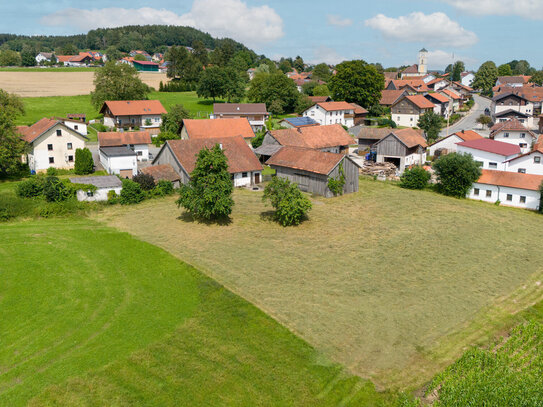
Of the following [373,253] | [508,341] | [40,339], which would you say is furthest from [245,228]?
[508,341]

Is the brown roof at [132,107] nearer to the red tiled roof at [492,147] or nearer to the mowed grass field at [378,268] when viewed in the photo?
the mowed grass field at [378,268]

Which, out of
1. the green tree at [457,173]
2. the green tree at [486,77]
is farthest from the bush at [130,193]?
the green tree at [486,77]

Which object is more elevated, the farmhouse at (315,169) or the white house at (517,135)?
the white house at (517,135)

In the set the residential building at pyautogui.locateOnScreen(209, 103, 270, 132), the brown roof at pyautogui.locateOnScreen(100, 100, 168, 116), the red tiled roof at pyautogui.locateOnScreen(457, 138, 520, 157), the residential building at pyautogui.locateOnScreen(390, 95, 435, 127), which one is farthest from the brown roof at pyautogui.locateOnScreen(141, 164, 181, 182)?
the residential building at pyautogui.locateOnScreen(390, 95, 435, 127)

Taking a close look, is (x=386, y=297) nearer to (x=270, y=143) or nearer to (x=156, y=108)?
(x=270, y=143)

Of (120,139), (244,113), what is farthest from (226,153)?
(244,113)

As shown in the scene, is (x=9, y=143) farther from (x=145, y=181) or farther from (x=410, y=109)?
(x=410, y=109)
